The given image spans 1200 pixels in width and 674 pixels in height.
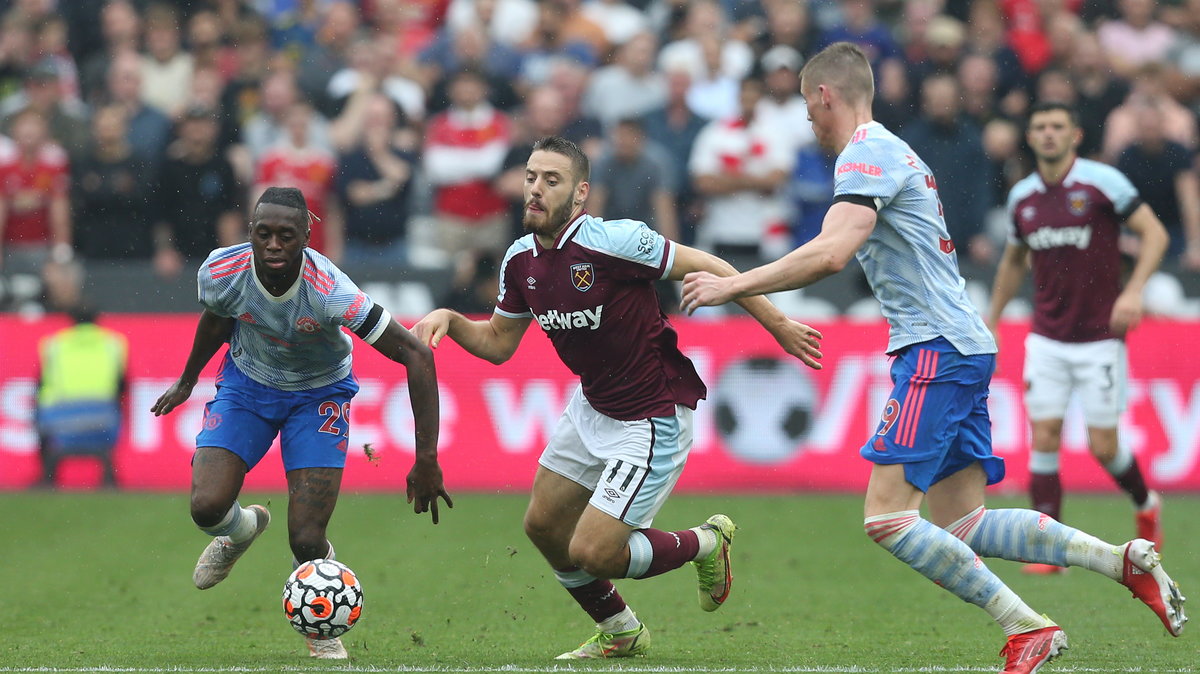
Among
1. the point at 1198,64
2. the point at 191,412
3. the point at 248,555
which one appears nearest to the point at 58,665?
the point at 248,555

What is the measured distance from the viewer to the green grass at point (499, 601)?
6.81 metres

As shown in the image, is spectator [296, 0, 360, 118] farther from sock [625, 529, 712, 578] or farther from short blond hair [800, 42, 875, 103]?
short blond hair [800, 42, 875, 103]

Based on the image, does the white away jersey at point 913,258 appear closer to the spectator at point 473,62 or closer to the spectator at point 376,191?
the spectator at point 376,191

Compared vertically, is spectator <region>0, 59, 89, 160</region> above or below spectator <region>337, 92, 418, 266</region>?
above

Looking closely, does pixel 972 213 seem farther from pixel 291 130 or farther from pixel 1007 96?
pixel 291 130

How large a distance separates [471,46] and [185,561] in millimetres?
7832

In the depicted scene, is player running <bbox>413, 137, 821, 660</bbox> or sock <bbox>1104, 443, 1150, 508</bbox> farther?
sock <bbox>1104, 443, 1150, 508</bbox>

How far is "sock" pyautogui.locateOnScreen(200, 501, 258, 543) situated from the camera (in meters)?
7.25

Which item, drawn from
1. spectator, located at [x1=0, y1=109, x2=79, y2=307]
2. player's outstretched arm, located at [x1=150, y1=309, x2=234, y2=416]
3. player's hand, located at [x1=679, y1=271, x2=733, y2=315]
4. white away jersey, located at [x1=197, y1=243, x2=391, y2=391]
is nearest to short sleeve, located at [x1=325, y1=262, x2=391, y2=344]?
white away jersey, located at [x1=197, y1=243, x2=391, y2=391]

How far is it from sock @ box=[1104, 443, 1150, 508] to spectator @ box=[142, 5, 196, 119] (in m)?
11.0

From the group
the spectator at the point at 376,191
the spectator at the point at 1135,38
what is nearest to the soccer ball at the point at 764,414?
the spectator at the point at 376,191

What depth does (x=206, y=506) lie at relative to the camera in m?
7.01

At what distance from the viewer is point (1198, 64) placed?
16.5 metres

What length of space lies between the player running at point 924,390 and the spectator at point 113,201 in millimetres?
10409
